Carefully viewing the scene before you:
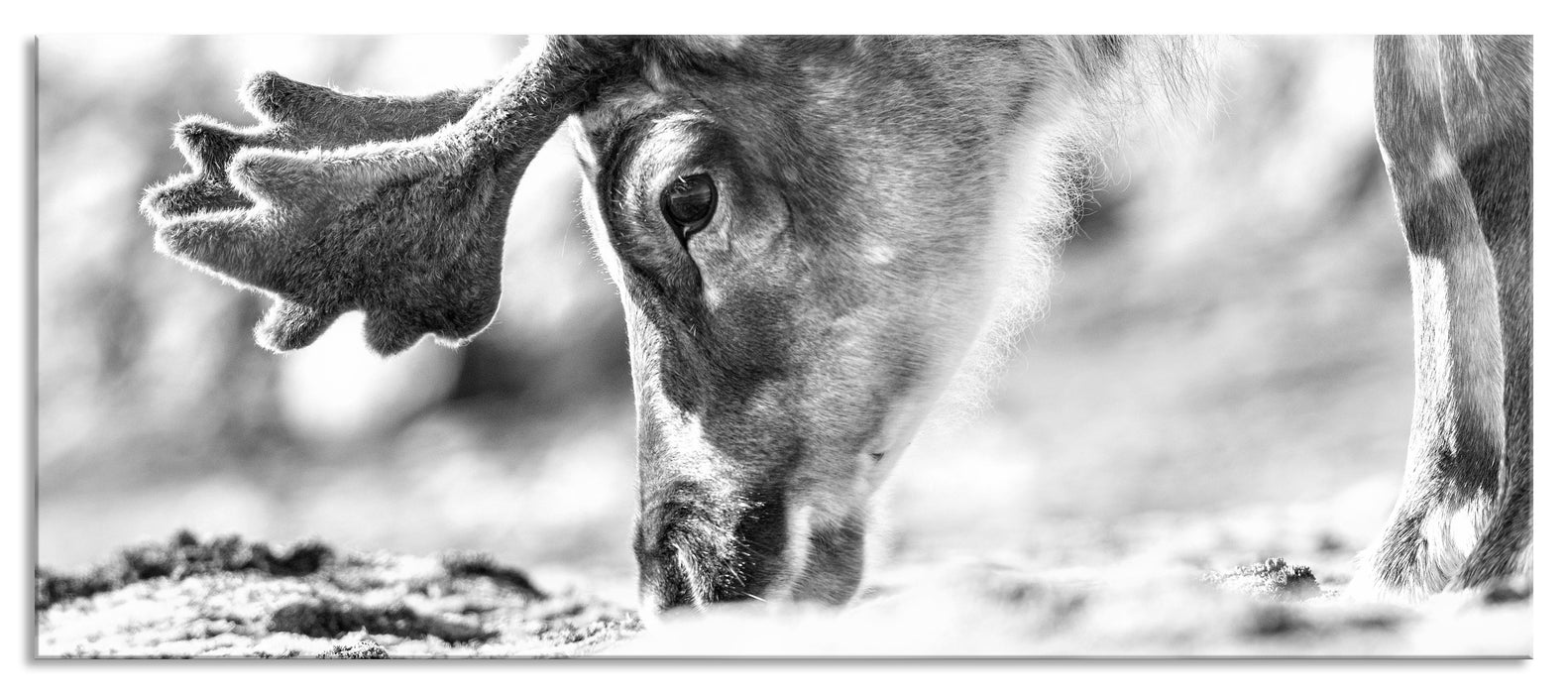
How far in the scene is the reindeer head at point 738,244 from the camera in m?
2.12

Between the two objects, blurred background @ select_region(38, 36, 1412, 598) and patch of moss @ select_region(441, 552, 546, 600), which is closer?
blurred background @ select_region(38, 36, 1412, 598)

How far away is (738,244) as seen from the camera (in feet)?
7.07

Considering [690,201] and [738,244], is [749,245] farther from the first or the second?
[690,201]

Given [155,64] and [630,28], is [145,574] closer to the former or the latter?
[155,64]

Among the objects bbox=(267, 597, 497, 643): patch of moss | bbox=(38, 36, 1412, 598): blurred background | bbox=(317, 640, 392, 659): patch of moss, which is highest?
bbox=(38, 36, 1412, 598): blurred background

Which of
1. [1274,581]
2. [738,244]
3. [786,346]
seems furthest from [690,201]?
[1274,581]

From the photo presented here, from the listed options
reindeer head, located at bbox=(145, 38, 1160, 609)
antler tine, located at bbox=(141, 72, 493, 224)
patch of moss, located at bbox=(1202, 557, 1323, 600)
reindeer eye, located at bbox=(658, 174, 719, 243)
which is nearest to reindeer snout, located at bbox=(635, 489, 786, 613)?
reindeer head, located at bbox=(145, 38, 1160, 609)

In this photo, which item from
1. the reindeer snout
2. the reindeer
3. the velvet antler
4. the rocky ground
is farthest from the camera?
the rocky ground

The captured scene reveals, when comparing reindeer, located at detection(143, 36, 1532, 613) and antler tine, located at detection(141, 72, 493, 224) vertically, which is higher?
antler tine, located at detection(141, 72, 493, 224)

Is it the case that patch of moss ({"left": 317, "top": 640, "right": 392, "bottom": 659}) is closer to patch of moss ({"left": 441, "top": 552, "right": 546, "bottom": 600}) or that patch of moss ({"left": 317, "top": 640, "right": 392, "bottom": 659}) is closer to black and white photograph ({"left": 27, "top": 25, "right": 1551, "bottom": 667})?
black and white photograph ({"left": 27, "top": 25, "right": 1551, "bottom": 667})

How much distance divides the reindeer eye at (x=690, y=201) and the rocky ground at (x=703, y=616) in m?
0.64

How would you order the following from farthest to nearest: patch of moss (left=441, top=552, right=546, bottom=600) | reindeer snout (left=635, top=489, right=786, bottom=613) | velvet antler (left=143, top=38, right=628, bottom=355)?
patch of moss (left=441, top=552, right=546, bottom=600) < reindeer snout (left=635, top=489, right=786, bottom=613) < velvet antler (left=143, top=38, right=628, bottom=355)

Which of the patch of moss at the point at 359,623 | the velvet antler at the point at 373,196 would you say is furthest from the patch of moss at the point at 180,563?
the velvet antler at the point at 373,196

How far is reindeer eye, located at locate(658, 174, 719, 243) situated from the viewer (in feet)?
6.91
